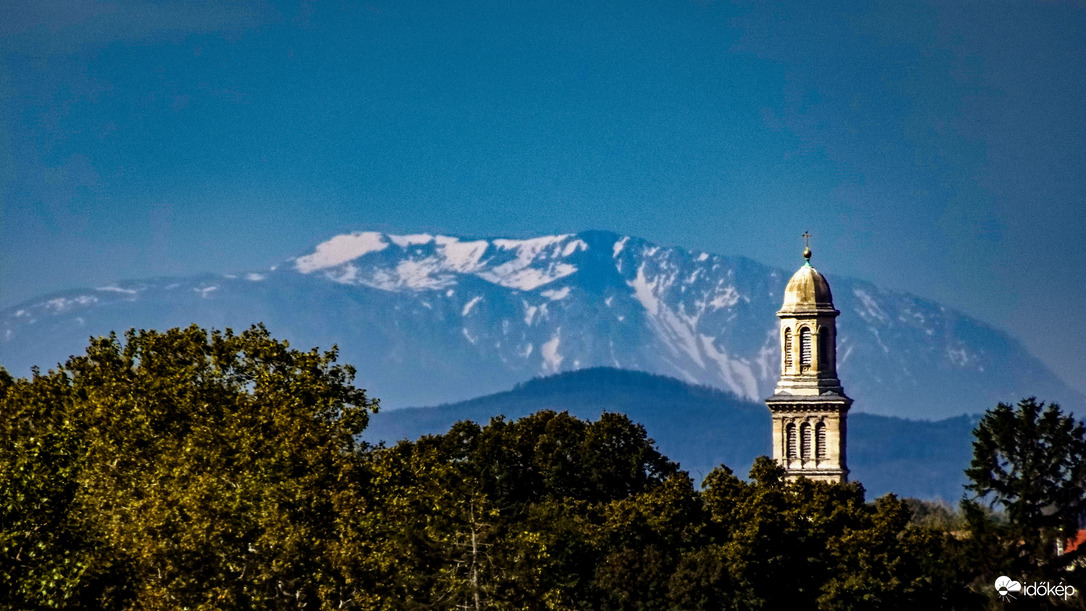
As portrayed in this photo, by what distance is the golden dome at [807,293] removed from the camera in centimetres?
16425

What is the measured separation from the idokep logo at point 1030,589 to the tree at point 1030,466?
1.81m

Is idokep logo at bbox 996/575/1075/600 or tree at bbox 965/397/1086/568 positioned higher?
tree at bbox 965/397/1086/568

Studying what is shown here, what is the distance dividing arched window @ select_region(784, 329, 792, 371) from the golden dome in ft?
6.33

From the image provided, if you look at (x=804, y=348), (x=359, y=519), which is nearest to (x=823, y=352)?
(x=804, y=348)

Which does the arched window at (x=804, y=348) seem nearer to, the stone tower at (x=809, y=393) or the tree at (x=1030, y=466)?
the stone tower at (x=809, y=393)

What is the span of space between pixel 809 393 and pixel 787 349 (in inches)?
182

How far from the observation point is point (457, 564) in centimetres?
6919

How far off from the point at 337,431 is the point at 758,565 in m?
35.1

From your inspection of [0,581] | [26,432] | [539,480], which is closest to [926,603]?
[539,480]

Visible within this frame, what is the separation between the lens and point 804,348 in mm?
164250

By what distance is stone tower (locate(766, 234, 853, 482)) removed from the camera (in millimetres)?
160125

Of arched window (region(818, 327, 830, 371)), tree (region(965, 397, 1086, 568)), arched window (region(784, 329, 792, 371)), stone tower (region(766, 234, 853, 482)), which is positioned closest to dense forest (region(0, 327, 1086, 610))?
tree (region(965, 397, 1086, 568))

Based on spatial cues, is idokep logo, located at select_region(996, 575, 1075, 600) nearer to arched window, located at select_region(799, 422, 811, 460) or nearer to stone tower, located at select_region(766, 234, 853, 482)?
stone tower, located at select_region(766, 234, 853, 482)

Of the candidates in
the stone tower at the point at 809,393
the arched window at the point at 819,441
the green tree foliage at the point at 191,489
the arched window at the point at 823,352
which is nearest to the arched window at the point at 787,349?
the stone tower at the point at 809,393
